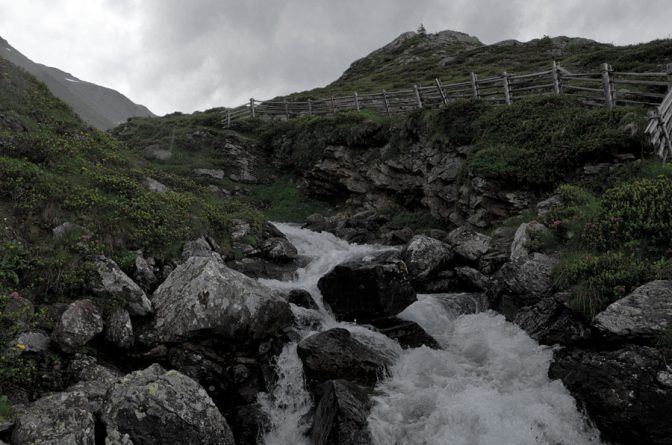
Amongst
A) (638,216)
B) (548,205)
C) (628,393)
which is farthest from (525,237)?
(628,393)

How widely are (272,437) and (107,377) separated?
359 centimetres

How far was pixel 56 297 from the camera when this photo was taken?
30.3 ft

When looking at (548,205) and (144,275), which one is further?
(548,205)

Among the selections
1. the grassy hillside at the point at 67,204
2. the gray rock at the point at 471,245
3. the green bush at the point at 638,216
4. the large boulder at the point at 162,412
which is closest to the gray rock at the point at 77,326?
the grassy hillside at the point at 67,204

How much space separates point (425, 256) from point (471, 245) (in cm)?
186

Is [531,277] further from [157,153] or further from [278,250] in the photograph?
[157,153]

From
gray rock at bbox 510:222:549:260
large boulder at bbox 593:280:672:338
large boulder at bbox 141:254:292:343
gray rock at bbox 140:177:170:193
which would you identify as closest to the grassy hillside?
gray rock at bbox 140:177:170:193

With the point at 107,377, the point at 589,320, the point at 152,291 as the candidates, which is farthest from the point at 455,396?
the point at 152,291

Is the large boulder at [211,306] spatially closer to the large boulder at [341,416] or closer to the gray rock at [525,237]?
the large boulder at [341,416]

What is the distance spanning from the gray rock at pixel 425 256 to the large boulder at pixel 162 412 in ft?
29.5

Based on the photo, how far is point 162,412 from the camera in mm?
6969

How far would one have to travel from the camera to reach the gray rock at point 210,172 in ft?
95.1

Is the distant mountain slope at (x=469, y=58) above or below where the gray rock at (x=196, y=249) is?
above

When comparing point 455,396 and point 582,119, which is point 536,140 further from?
point 455,396
